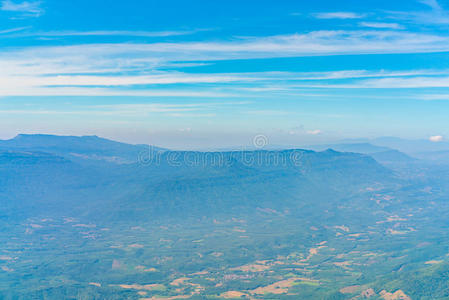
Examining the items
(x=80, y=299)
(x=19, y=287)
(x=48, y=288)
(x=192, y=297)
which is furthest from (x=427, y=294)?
(x=19, y=287)

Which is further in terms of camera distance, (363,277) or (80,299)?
(363,277)

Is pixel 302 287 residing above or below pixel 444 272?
below

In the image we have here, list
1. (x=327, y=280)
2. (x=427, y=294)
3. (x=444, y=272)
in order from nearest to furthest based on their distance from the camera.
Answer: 1. (x=427, y=294)
2. (x=444, y=272)
3. (x=327, y=280)

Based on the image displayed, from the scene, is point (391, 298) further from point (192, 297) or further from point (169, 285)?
point (169, 285)

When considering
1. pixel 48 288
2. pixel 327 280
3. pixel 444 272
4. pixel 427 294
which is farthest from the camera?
pixel 327 280

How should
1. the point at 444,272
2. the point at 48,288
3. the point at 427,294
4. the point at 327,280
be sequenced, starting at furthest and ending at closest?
the point at 327,280
the point at 48,288
the point at 444,272
the point at 427,294

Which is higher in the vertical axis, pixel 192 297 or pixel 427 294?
pixel 427 294

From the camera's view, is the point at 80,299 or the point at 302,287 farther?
the point at 302,287

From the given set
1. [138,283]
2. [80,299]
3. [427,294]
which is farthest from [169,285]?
[427,294]

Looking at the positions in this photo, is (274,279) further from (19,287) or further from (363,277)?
(19,287)
